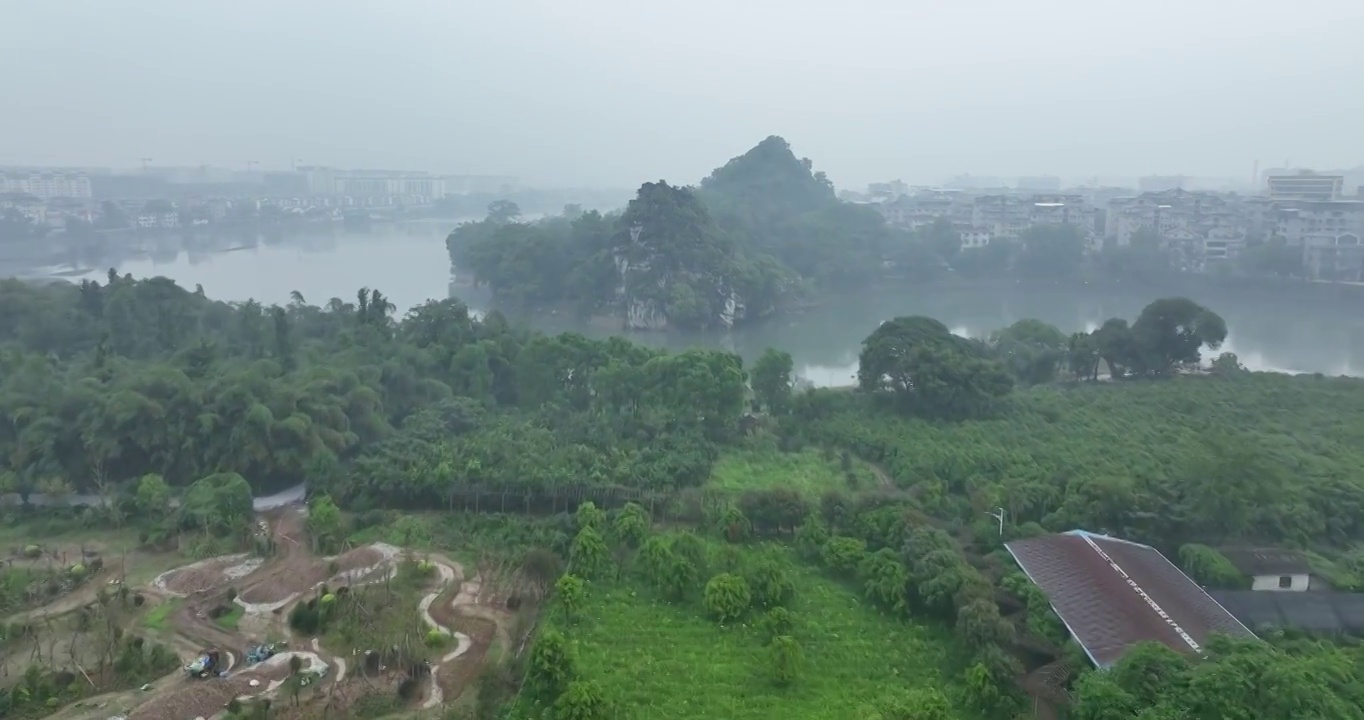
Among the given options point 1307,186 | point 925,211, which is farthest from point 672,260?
point 1307,186

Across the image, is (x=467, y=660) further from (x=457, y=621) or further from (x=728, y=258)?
(x=728, y=258)

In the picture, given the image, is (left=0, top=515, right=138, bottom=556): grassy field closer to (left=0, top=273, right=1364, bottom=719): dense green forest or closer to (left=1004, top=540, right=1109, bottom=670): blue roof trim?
(left=0, top=273, right=1364, bottom=719): dense green forest

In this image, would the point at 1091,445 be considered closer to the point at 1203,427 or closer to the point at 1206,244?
the point at 1203,427

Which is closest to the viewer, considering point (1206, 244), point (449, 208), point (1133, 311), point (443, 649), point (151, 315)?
point (443, 649)

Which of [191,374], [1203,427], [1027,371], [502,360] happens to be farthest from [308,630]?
[1027,371]

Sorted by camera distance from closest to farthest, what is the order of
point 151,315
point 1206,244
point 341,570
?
point 341,570
point 151,315
point 1206,244

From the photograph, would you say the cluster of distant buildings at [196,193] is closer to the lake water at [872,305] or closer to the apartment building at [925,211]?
the lake water at [872,305]

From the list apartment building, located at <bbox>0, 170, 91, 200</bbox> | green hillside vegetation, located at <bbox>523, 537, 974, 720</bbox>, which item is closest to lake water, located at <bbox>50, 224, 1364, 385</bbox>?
apartment building, located at <bbox>0, 170, 91, 200</bbox>
